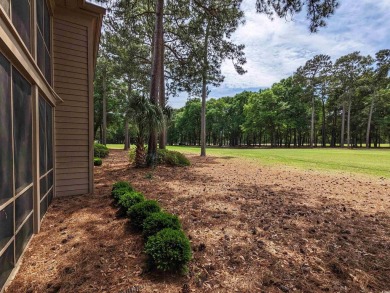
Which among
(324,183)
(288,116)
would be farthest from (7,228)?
(288,116)

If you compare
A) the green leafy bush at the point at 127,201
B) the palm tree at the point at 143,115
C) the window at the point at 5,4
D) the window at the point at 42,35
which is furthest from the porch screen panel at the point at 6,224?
the palm tree at the point at 143,115

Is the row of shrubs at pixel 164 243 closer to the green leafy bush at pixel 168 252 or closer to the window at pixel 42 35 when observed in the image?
the green leafy bush at pixel 168 252

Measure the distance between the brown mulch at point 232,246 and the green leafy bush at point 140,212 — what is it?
17 cm

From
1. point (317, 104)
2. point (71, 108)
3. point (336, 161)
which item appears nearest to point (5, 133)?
point (71, 108)

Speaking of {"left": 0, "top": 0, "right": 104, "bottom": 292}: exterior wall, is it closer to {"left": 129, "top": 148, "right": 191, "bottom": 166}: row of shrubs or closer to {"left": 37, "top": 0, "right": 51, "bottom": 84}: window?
{"left": 37, "top": 0, "right": 51, "bottom": 84}: window

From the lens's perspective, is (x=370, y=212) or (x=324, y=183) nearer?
(x=370, y=212)

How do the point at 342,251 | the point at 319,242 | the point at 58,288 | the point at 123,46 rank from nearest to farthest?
the point at 58,288
the point at 342,251
the point at 319,242
the point at 123,46

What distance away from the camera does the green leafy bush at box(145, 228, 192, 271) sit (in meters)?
2.17

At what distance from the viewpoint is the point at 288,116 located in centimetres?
3712

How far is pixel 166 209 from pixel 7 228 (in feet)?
8.02

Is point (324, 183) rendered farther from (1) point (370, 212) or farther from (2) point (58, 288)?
(2) point (58, 288)

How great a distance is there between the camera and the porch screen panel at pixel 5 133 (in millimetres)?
1963

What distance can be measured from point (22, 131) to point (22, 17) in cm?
142

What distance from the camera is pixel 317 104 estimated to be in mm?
39844
